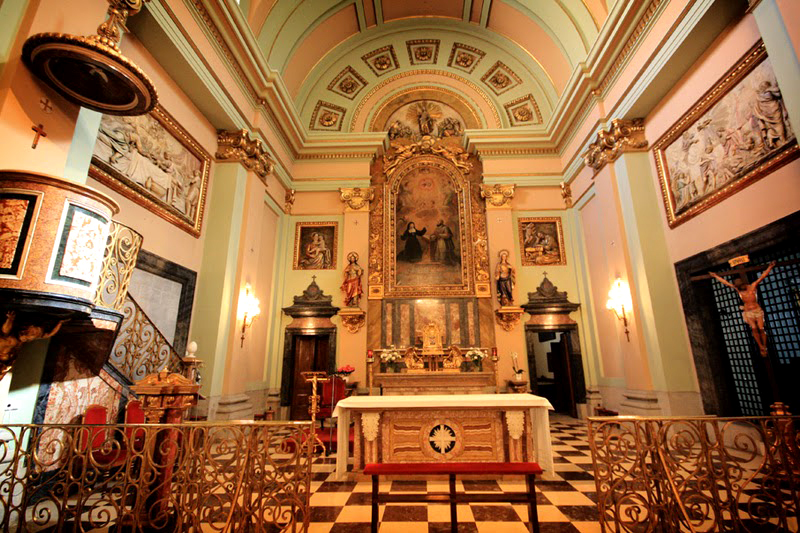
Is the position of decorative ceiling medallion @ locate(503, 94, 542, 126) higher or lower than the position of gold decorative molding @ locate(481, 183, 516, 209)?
higher

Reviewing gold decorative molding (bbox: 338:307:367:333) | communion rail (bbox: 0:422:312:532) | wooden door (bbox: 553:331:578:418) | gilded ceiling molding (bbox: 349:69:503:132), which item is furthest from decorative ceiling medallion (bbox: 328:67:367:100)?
communion rail (bbox: 0:422:312:532)

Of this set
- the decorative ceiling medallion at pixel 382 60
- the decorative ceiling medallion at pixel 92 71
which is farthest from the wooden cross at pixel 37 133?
the decorative ceiling medallion at pixel 382 60

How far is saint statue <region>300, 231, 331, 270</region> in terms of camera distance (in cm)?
1028

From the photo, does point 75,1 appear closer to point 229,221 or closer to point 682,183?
point 229,221

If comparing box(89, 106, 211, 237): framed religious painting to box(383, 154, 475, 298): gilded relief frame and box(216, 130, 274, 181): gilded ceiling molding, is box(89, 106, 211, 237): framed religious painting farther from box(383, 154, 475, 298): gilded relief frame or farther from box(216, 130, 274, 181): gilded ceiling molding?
box(383, 154, 475, 298): gilded relief frame

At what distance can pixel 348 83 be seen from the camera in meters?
11.6

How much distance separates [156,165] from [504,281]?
787cm

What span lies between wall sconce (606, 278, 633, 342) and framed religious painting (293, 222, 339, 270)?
6822 millimetres

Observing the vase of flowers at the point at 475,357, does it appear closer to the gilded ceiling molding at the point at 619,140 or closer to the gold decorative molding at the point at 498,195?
the gold decorative molding at the point at 498,195

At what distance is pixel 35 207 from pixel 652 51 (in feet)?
28.2

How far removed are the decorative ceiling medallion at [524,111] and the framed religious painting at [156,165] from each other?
872cm

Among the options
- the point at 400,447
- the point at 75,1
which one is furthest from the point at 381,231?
the point at 75,1

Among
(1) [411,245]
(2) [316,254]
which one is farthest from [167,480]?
(1) [411,245]

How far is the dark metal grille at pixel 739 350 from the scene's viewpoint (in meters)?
5.59
